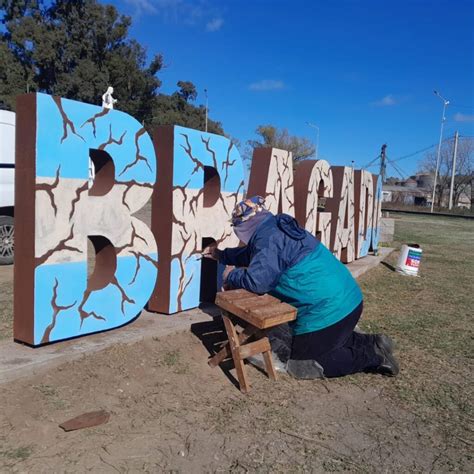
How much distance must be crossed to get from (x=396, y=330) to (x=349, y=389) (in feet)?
6.93

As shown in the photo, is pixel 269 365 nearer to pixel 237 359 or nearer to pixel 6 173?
pixel 237 359

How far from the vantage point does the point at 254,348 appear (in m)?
4.08

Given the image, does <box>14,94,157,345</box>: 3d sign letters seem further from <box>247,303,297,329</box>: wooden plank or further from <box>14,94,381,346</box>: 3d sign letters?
<box>247,303,297,329</box>: wooden plank

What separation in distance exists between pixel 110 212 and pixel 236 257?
1.29m

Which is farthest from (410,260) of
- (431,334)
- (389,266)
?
(431,334)

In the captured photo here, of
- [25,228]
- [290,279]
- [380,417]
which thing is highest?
[25,228]

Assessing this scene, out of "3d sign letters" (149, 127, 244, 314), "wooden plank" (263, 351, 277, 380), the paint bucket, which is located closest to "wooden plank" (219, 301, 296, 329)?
"wooden plank" (263, 351, 277, 380)

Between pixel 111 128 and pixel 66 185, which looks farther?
pixel 111 128

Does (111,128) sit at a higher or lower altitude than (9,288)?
higher

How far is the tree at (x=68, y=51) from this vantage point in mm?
34312

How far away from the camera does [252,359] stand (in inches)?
183

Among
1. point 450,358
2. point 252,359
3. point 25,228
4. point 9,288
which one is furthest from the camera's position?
point 9,288

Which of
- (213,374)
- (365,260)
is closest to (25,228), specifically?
(213,374)

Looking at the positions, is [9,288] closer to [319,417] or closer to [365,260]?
[319,417]
